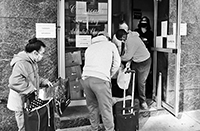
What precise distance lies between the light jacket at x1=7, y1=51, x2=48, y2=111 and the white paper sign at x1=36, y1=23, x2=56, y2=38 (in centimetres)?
91

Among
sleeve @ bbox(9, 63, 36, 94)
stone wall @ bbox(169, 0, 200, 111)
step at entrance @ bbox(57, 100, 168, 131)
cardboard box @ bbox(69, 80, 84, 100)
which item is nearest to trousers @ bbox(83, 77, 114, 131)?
step at entrance @ bbox(57, 100, 168, 131)

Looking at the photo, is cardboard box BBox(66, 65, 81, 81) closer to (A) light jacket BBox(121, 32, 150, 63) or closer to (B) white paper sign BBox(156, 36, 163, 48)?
(A) light jacket BBox(121, 32, 150, 63)

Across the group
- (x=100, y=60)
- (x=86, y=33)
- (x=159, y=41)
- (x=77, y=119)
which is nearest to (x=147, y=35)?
(x=159, y=41)

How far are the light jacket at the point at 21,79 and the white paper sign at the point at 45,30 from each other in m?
0.91

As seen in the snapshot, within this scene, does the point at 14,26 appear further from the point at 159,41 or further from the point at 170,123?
the point at 170,123

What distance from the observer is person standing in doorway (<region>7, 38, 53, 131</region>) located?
2867 millimetres

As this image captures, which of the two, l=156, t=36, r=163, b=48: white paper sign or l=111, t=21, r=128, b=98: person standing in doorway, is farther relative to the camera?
l=156, t=36, r=163, b=48: white paper sign

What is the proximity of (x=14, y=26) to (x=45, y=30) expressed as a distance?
482mm

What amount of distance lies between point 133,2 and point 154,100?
308 cm

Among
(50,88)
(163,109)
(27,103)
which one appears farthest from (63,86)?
(163,109)

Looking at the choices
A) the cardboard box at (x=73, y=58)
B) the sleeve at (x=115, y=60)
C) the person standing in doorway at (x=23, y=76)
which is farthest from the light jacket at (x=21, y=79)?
the cardboard box at (x=73, y=58)

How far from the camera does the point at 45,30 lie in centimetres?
393

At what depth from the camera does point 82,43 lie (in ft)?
15.2

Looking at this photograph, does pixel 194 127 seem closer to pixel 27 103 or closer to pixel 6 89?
pixel 27 103
